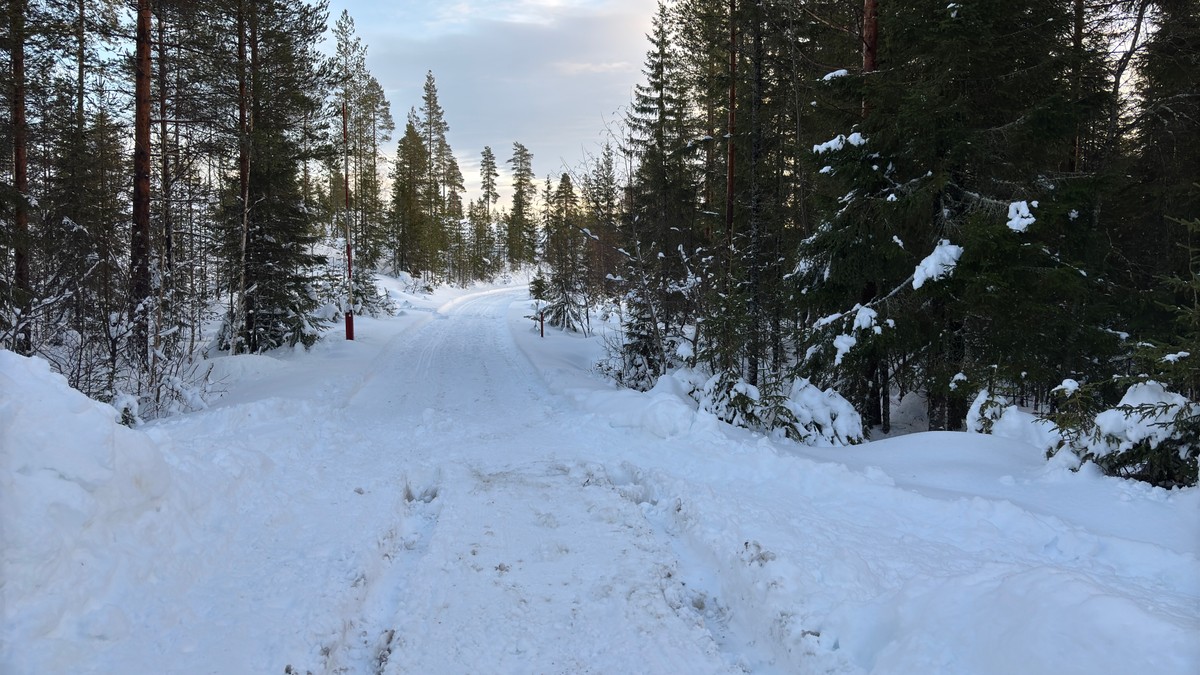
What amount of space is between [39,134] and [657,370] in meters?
13.6

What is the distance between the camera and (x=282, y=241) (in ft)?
50.5

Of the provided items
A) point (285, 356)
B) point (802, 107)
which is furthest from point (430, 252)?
point (802, 107)

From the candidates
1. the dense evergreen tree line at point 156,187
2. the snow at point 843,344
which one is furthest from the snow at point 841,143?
the dense evergreen tree line at point 156,187

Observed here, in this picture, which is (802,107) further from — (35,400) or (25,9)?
(25,9)

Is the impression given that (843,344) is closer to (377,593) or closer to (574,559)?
(574,559)

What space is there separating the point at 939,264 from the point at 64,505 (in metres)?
8.98

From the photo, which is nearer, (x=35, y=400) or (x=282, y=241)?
(x=35, y=400)

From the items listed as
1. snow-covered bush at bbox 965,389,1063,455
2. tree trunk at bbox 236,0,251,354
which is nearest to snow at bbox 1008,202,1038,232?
snow-covered bush at bbox 965,389,1063,455

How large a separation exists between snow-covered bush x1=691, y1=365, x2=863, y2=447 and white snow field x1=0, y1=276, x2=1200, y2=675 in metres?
0.69

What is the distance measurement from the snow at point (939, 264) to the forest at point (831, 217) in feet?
0.14

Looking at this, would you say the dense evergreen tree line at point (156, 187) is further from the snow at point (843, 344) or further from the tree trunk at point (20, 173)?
the snow at point (843, 344)

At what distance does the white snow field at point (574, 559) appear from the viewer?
3.02m

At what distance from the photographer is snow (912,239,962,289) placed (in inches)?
299

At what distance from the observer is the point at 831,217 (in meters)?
9.00
